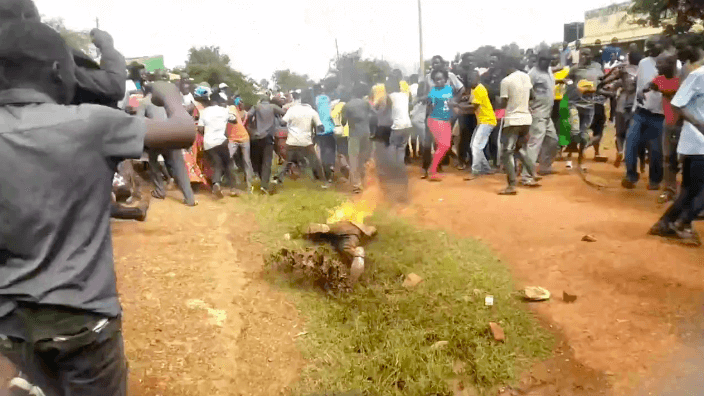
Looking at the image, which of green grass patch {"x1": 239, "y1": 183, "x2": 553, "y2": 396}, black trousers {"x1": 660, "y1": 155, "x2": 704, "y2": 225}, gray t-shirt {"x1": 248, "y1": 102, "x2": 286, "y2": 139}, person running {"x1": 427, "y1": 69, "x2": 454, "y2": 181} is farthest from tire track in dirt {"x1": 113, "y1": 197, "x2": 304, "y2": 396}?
black trousers {"x1": 660, "y1": 155, "x2": 704, "y2": 225}

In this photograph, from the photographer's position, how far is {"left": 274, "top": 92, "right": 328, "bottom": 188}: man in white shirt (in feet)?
11.9

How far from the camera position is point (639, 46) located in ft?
12.9

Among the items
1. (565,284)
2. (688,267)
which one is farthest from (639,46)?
(565,284)

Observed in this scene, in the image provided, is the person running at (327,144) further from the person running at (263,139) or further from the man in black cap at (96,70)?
the man in black cap at (96,70)

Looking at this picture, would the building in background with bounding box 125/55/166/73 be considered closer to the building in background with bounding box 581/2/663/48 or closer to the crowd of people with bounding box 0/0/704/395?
the crowd of people with bounding box 0/0/704/395

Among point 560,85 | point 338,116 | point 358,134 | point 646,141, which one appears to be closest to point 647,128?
point 646,141

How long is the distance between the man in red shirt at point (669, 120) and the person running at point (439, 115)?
1.31 m

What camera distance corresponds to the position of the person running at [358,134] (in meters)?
3.63

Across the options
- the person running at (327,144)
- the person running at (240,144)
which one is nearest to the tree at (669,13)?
the person running at (327,144)

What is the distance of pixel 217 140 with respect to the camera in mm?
3240

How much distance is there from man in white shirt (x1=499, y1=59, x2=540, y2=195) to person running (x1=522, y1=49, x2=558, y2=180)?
72 mm

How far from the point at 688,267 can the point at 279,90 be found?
8.05 feet

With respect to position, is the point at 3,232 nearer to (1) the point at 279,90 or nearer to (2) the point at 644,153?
(1) the point at 279,90

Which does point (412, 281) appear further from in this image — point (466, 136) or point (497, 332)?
point (466, 136)
